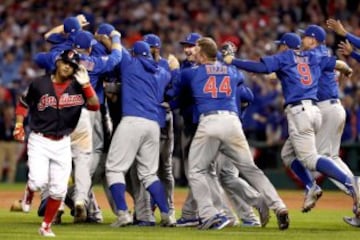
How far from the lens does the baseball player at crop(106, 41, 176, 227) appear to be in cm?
1403

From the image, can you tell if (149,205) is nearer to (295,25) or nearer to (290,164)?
(290,164)

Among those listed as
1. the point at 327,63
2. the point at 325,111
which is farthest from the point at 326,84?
the point at 327,63

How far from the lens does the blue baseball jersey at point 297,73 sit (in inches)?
576

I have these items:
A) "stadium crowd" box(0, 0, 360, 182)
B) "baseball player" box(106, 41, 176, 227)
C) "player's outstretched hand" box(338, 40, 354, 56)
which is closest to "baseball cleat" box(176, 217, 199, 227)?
"baseball player" box(106, 41, 176, 227)

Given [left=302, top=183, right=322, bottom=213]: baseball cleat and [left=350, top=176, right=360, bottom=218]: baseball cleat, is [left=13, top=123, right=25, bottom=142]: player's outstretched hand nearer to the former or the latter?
[left=302, top=183, right=322, bottom=213]: baseball cleat

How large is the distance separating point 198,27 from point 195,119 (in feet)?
47.8

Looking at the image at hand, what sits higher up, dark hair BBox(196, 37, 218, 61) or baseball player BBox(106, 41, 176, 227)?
dark hair BBox(196, 37, 218, 61)

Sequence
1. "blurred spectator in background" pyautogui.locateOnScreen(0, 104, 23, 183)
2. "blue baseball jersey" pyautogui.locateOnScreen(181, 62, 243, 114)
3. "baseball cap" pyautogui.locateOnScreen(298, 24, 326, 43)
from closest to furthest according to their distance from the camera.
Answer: "blue baseball jersey" pyautogui.locateOnScreen(181, 62, 243, 114) < "baseball cap" pyautogui.locateOnScreen(298, 24, 326, 43) < "blurred spectator in background" pyautogui.locateOnScreen(0, 104, 23, 183)

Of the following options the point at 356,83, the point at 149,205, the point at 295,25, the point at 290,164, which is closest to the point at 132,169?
the point at 149,205

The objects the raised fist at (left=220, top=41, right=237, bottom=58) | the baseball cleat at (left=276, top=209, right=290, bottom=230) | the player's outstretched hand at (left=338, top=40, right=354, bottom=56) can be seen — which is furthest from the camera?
the player's outstretched hand at (left=338, top=40, right=354, bottom=56)

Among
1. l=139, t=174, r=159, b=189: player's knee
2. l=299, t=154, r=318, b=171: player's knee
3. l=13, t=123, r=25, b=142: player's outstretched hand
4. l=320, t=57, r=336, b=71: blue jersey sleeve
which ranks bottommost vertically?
l=139, t=174, r=159, b=189: player's knee

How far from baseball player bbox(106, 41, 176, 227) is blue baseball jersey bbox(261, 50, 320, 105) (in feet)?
5.11

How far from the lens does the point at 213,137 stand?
536 inches

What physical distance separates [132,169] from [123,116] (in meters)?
0.91
